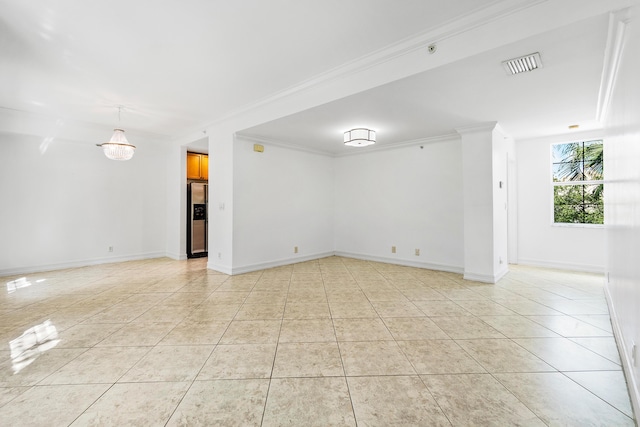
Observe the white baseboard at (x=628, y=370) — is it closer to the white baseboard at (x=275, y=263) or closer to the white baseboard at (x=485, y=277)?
the white baseboard at (x=485, y=277)

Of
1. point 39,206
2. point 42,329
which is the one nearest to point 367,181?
point 42,329

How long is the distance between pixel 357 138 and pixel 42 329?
173 inches

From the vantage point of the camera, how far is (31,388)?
180cm

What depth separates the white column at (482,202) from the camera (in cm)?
421

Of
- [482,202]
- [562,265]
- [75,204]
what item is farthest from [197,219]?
[562,265]

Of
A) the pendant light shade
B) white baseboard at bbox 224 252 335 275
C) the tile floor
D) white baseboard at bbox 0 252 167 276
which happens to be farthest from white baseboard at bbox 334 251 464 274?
the pendant light shade

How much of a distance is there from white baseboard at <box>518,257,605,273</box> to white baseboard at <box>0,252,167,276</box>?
776 centimetres

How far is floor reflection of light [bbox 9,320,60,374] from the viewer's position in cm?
214

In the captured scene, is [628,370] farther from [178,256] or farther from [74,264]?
[74,264]

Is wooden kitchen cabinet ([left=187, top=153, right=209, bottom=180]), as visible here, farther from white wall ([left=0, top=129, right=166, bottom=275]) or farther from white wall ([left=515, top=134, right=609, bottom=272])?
white wall ([left=515, top=134, right=609, bottom=272])

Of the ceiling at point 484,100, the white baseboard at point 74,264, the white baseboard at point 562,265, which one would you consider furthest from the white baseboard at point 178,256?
the white baseboard at point 562,265

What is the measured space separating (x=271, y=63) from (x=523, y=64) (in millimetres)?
2449

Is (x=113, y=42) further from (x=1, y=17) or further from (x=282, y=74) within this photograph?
(x=282, y=74)

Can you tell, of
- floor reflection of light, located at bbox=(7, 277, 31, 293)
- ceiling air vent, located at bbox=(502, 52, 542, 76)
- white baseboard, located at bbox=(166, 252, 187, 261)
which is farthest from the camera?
white baseboard, located at bbox=(166, 252, 187, 261)
